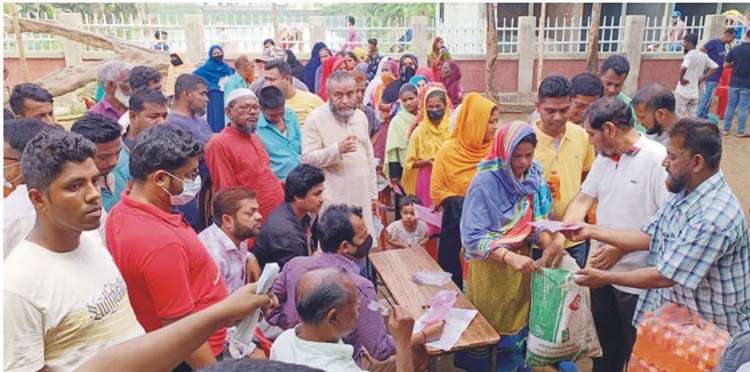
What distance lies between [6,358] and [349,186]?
297 centimetres

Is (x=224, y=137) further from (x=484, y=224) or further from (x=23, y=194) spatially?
(x=484, y=224)

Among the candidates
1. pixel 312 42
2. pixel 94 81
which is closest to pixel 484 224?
pixel 94 81

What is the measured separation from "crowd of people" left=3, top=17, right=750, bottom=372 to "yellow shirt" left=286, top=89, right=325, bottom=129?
23 centimetres

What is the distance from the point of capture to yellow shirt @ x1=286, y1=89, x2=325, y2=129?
532 centimetres

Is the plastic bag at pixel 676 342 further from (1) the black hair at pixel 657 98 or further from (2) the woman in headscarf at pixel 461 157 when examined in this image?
(2) the woman in headscarf at pixel 461 157

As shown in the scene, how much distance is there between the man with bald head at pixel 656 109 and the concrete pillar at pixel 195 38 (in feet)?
42.5

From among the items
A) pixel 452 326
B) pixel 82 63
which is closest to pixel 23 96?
pixel 452 326

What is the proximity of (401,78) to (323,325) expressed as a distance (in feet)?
18.3

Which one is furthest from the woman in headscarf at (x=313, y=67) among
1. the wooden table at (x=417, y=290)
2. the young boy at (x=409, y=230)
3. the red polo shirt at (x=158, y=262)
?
the red polo shirt at (x=158, y=262)

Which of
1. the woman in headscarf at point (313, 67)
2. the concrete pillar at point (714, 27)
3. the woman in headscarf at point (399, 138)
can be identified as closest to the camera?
the woman in headscarf at point (399, 138)

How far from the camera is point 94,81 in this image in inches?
449

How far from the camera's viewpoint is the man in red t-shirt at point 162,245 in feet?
6.61

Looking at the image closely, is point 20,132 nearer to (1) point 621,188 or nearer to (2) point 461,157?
(2) point 461,157

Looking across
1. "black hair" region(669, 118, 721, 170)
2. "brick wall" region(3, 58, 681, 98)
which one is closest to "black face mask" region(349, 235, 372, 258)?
"black hair" region(669, 118, 721, 170)
